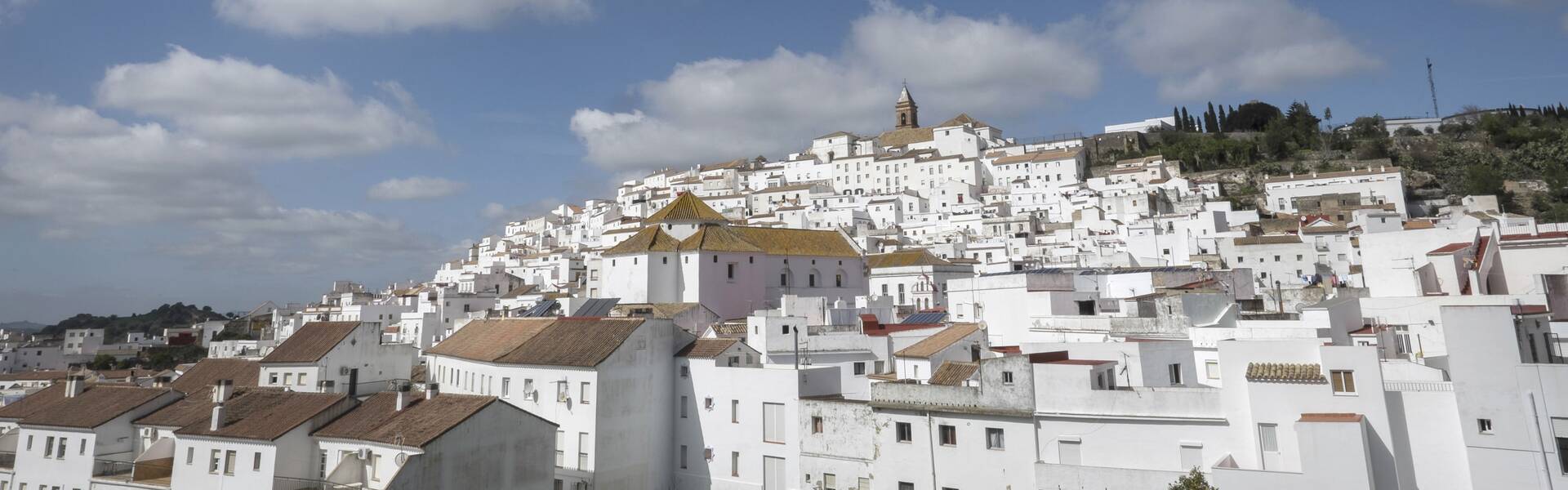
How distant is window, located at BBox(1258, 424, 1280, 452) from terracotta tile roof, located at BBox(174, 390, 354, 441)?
20.0 m

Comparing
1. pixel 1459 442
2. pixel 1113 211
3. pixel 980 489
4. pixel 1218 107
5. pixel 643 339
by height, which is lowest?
pixel 980 489

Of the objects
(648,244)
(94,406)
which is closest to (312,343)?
(94,406)

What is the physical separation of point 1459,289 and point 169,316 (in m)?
144

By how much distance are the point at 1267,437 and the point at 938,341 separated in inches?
404

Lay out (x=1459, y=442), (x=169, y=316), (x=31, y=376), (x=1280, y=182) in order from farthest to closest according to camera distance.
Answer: (x=169, y=316) < (x=1280, y=182) < (x=31, y=376) < (x=1459, y=442)

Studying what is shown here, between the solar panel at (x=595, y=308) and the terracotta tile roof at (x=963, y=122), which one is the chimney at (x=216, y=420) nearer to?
the solar panel at (x=595, y=308)

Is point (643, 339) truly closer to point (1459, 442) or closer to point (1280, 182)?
point (1459, 442)

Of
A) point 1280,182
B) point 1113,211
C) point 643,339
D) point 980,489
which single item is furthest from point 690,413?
point 1280,182

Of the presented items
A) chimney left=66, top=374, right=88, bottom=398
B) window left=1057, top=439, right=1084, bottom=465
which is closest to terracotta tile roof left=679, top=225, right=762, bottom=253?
chimney left=66, top=374, right=88, bottom=398

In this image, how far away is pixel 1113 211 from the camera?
6506 centimetres

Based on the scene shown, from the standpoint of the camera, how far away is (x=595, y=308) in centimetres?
3441

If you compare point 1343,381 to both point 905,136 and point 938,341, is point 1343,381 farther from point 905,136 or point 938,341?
point 905,136

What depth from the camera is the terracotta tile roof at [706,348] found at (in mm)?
22562

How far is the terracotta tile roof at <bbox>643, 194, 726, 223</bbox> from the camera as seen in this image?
45.1 metres
